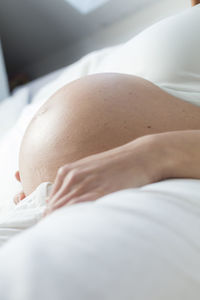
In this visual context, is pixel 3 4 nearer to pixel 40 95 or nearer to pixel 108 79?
pixel 40 95

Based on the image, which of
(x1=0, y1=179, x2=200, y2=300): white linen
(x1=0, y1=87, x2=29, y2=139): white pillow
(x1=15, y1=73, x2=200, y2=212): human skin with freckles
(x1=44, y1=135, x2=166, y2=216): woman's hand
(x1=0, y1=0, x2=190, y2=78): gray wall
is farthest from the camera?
(x1=0, y1=0, x2=190, y2=78): gray wall

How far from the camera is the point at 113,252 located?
300 millimetres

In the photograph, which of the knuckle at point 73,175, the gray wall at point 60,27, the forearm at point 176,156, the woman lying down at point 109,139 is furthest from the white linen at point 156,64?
the gray wall at point 60,27

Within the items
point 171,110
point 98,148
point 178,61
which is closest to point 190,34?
point 178,61

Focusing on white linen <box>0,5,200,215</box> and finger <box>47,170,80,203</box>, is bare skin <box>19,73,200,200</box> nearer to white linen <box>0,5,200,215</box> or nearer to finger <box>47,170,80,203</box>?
white linen <box>0,5,200,215</box>

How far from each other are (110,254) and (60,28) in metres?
2.09

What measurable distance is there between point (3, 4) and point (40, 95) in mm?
1054

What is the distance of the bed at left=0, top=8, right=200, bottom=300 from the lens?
0.89 ft

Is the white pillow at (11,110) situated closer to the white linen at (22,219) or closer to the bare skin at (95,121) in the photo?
the bare skin at (95,121)

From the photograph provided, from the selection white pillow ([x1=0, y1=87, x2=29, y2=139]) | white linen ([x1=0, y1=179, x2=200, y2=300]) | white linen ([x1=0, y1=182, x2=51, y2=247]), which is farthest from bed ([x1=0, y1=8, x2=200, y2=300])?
white pillow ([x1=0, y1=87, x2=29, y2=139])

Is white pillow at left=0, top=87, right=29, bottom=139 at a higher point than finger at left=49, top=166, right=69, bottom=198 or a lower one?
lower

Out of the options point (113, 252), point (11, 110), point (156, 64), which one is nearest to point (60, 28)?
point (11, 110)

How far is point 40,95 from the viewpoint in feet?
4.69

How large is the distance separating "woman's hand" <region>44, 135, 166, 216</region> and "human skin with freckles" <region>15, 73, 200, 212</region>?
137 mm
